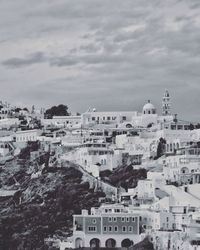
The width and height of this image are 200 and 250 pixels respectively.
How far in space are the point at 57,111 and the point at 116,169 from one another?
146ft

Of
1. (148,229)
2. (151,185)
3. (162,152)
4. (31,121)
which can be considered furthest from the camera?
(31,121)

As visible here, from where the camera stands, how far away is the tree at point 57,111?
159 metres

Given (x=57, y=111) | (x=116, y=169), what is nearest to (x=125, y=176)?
(x=116, y=169)

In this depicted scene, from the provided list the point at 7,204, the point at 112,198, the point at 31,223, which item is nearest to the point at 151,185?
the point at 112,198

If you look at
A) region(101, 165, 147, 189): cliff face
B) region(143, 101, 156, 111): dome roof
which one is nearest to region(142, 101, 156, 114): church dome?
region(143, 101, 156, 111): dome roof

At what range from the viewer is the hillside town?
9756cm

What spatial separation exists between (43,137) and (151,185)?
32.7 metres

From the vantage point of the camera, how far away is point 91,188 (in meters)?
112

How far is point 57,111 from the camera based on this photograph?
526ft

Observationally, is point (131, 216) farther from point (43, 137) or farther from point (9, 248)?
point (43, 137)

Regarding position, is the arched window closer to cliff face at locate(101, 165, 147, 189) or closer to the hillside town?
the hillside town

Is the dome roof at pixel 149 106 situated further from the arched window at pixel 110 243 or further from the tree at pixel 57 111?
the arched window at pixel 110 243

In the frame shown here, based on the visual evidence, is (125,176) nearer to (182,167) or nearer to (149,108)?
(182,167)

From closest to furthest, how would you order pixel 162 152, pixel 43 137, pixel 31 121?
pixel 162 152 → pixel 43 137 → pixel 31 121
